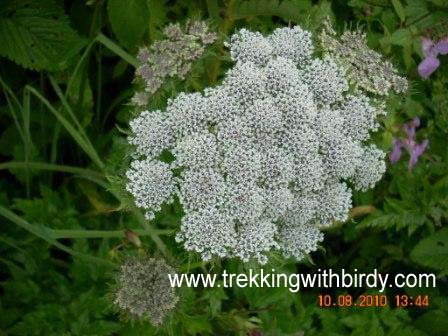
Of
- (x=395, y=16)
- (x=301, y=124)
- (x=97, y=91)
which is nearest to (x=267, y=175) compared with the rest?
(x=301, y=124)

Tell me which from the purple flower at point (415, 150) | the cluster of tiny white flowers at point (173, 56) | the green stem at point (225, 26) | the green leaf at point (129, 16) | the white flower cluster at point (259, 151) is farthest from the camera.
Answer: the purple flower at point (415, 150)

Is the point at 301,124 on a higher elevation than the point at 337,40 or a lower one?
lower

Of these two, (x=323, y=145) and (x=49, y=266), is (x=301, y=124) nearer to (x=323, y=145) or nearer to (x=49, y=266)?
(x=323, y=145)

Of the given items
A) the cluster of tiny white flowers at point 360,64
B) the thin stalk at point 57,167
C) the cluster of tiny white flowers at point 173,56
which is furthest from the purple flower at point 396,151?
the thin stalk at point 57,167

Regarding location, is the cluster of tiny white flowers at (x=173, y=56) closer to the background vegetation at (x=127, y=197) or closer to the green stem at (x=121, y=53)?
the background vegetation at (x=127, y=197)

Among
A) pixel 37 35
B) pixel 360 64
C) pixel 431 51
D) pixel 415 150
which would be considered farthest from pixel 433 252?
pixel 37 35

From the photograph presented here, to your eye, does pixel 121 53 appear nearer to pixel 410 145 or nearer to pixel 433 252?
pixel 410 145
